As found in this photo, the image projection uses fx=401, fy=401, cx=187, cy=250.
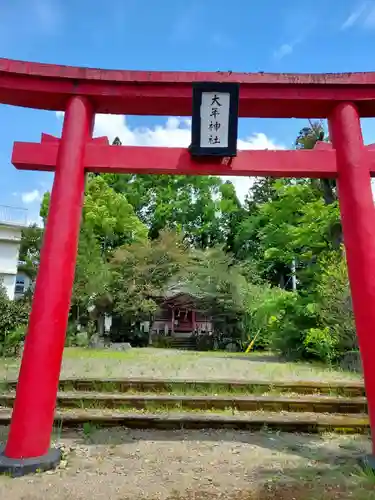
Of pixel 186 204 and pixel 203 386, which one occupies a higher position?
pixel 186 204

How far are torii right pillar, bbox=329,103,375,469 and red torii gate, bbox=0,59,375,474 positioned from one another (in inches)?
0.4

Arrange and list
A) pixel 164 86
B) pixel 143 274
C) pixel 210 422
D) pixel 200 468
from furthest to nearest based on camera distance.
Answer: pixel 143 274 < pixel 210 422 < pixel 164 86 < pixel 200 468

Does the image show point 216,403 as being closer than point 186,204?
Yes

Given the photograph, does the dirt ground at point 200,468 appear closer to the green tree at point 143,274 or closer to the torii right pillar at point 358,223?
the torii right pillar at point 358,223

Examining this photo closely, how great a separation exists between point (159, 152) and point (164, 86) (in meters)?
0.81

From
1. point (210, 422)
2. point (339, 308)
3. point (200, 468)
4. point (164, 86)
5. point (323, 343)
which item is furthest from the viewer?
point (323, 343)

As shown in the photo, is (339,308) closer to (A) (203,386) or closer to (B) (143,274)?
(A) (203,386)

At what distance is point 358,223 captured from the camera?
4.26 metres

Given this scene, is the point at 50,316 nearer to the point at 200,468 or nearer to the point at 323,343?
the point at 200,468

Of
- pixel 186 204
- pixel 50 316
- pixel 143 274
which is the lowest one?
pixel 50 316

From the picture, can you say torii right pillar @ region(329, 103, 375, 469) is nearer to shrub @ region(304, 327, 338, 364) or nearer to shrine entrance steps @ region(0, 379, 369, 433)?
shrine entrance steps @ region(0, 379, 369, 433)

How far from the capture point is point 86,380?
709 cm

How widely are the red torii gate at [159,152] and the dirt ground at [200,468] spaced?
3.28 feet

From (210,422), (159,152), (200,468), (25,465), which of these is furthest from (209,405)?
(159,152)
